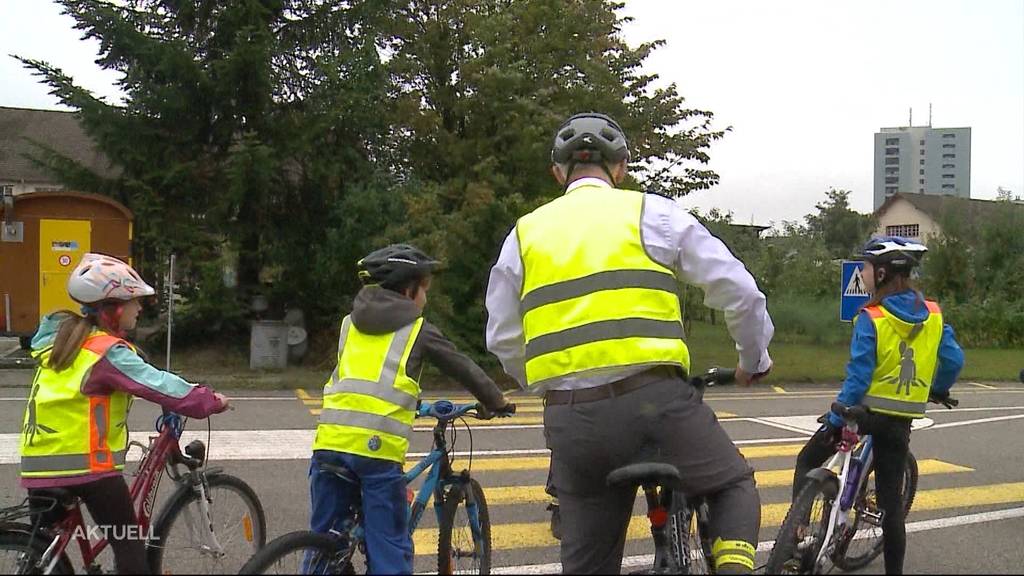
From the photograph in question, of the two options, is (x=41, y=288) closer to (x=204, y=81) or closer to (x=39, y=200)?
(x=39, y=200)

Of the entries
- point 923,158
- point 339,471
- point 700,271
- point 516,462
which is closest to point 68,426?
point 339,471

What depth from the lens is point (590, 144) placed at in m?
3.17

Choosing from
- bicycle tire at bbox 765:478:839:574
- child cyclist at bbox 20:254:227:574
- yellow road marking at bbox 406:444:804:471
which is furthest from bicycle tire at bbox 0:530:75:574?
yellow road marking at bbox 406:444:804:471

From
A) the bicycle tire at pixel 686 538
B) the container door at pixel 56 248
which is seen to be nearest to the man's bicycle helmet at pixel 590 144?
the bicycle tire at pixel 686 538

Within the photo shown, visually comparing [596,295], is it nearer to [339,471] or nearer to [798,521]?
[339,471]

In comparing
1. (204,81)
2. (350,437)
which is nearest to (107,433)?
(350,437)

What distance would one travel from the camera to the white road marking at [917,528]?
546 cm

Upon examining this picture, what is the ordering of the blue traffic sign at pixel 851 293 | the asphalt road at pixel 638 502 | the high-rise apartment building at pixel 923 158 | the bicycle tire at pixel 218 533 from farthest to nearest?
the high-rise apartment building at pixel 923 158, the blue traffic sign at pixel 851 293, the asphalt road at pixel 638 502, the bicycle tire at pixel 218 533

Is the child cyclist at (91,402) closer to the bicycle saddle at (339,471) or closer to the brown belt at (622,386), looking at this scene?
the bicycle saddle at (339,471)

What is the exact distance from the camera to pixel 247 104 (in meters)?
18.0

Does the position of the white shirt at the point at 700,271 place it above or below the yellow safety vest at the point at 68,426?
above

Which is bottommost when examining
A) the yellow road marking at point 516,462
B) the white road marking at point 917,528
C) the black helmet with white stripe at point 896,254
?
the yellow road marking at point 516,462

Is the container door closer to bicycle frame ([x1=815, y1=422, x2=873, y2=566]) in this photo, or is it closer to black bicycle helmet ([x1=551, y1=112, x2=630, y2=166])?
bicycle frame ([x1=815, y1=422, x2=873, y2=566])

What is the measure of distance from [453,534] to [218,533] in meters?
1.23
